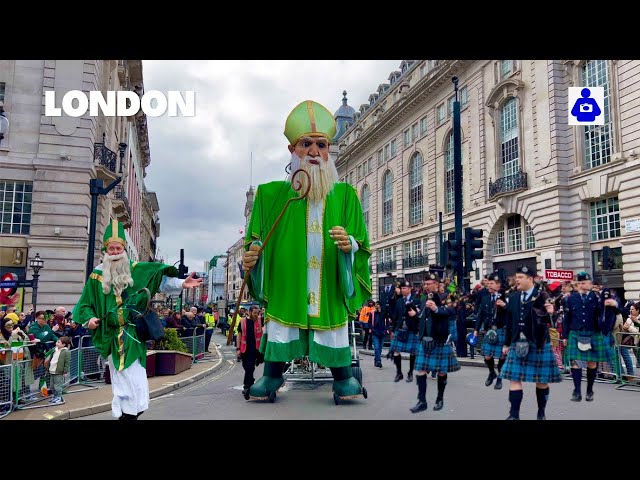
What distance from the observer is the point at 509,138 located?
2872 cm

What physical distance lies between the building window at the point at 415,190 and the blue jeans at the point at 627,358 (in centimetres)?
2984

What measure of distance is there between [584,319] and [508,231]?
20.3m

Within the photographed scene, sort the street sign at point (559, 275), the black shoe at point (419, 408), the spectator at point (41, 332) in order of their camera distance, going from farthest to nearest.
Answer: the street sign at point (559, 275)
the spectator at point (41, 332)
the black shoe at point (419, 408)

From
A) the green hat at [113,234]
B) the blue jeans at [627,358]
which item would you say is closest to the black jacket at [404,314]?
the blue jeans at [627,358]

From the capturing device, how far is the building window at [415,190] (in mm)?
40906

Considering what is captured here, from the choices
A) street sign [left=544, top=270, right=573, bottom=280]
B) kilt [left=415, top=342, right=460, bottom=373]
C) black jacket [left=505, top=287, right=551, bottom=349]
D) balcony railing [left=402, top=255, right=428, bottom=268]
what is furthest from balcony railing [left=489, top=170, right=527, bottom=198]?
black jacket [left=505, top=287, right=551, bottom=349]

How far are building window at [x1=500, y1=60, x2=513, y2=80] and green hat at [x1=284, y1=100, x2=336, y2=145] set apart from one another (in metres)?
23.4

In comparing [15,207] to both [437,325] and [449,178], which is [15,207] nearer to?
[437,325]

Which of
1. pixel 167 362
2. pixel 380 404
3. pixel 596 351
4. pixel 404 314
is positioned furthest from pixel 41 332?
pixel 596 351

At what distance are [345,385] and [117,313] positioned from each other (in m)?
3.67

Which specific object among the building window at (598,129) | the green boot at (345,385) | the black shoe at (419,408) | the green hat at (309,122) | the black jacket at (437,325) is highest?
the building window at (598,129)

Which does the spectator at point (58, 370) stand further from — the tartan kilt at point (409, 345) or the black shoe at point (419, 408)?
the tartan kilt at point (409, 345)

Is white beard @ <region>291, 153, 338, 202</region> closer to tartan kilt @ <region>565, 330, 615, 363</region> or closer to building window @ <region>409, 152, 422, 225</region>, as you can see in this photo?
tartan kilt @ <region>565, 330, 615, 363</region>

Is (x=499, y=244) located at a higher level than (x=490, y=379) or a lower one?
higher
